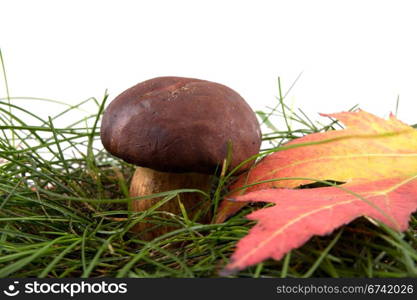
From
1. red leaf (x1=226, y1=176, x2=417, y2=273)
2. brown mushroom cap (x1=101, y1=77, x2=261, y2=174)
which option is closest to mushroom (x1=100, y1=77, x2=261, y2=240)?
brown mushroom cap (x1=101, y1=77, x2=261, y2=174)

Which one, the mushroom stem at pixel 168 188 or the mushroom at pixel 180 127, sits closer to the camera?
the mushroom at pixel 180 127

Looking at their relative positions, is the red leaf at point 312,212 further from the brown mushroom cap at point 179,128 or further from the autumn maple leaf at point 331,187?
the brown mushroom cap at point 179,128

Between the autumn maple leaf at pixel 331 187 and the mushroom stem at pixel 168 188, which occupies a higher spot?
the autumn maple leaf at pixel 331 187

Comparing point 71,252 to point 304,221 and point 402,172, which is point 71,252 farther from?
point 402,172

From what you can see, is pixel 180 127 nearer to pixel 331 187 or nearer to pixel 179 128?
pixel 179 128

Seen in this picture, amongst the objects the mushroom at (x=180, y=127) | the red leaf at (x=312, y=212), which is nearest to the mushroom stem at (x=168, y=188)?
the mushroom at (x=180, y=127)
